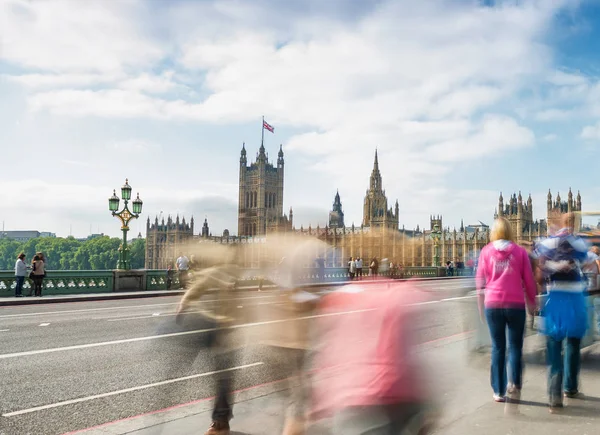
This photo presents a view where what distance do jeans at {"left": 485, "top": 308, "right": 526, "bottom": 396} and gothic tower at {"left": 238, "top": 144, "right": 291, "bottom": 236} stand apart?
161 metres

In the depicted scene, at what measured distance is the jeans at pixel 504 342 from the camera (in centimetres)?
547

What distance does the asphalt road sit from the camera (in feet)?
18.8

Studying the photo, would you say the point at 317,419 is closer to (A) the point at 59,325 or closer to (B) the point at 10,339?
(B) the point at 10,339

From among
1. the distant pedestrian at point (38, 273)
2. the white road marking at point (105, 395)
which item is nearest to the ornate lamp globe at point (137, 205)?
the distant pedestrian at point (38, 273)

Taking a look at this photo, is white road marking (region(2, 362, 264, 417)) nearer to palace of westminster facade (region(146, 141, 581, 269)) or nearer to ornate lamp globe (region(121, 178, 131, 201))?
palace of westminster facade (region(146, 141, 581, 269))

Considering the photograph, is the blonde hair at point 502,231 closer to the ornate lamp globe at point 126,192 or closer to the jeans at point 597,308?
the jeans at point 597,308

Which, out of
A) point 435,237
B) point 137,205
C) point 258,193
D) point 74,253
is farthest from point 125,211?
point 258,193

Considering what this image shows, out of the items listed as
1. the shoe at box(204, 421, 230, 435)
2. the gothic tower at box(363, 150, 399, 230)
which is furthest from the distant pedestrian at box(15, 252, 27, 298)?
the gothic tower at box(363, 150, 399, 230)

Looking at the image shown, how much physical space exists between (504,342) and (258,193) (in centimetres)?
16744

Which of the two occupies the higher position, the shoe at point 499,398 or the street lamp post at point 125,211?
the street lamp post at point 125,211

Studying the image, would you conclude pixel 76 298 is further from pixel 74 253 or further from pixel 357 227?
pixel 74 253

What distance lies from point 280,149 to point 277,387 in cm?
17680

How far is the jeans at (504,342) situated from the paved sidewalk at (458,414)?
0.24 meters

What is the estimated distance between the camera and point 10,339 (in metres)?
10.5
